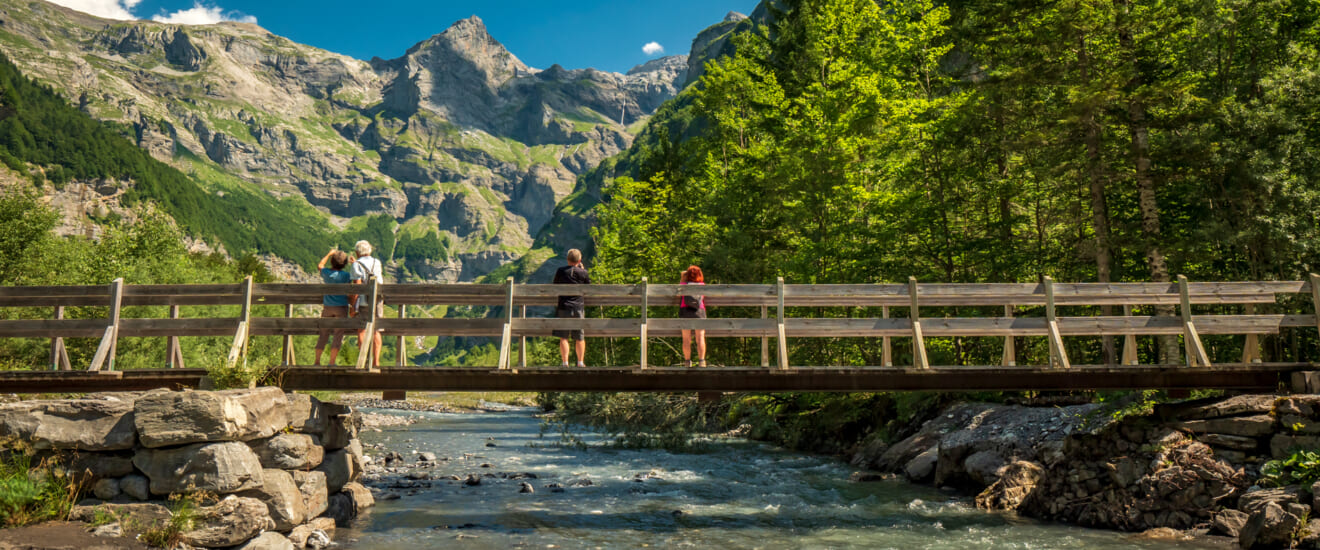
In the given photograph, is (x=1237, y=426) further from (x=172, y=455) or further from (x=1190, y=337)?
(x=172, y=455)

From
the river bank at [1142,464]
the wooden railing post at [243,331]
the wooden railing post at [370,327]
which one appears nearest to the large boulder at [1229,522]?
the river bank at [1142,464]

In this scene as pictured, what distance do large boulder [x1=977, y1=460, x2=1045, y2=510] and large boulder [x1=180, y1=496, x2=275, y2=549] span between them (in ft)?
44.3

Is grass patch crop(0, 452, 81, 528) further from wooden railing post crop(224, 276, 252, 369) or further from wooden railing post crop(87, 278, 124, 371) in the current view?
wooden railing post crop(224, 276, 252, 369)

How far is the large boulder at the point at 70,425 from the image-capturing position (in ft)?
35.8

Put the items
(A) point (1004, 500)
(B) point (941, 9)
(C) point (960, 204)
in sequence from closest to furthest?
(A) point (1004, 500) < (C) point (960, 204) < (B) point (941, 9)

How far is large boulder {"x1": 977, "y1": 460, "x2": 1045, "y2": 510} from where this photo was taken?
1514cm

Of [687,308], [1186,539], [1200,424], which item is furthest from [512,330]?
[1200,424]

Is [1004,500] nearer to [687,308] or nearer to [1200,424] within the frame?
[1200,424]

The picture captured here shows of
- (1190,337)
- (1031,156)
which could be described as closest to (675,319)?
(1190,337)

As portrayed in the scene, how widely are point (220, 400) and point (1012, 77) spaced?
19836 mm

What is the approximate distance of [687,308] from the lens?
1363 cm

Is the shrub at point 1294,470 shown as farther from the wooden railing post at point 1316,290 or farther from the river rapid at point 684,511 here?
the wooden railing post at point 1316,290

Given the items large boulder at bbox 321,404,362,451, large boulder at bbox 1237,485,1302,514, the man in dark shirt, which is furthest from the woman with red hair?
large boulder at bbox 1237,485,1302,514

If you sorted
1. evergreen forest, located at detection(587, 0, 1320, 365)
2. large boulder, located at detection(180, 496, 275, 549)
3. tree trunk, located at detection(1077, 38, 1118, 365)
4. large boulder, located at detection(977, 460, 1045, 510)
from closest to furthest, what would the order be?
large boulder, located at detection(180, 496, 275, 549) → large boulder, located at detection(977, 460, 1045, 510) → evergreen forest, located at detection(587, 0, 1320, 365) → tree trunk, located at detection(1077, 38, 1118, 365)
